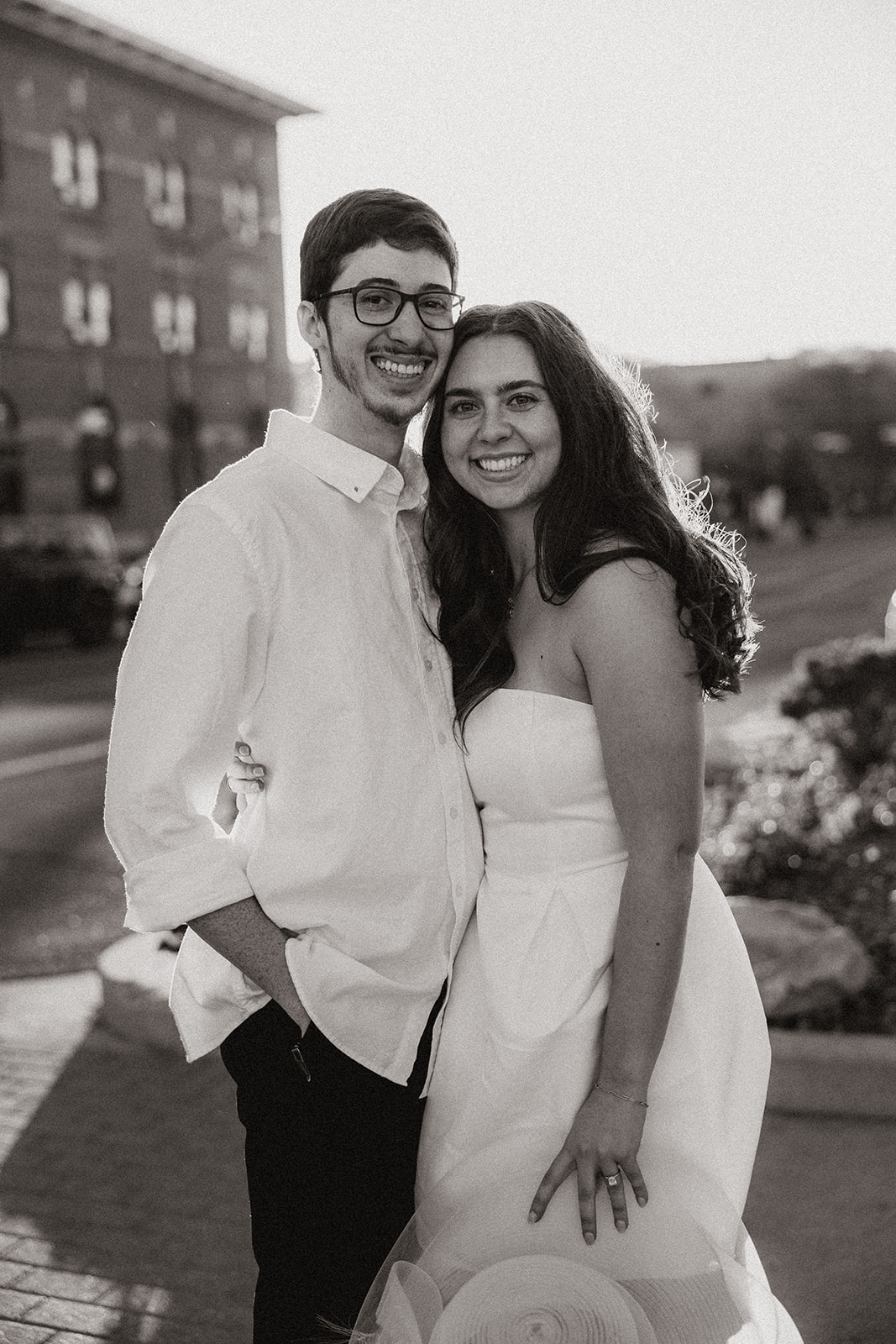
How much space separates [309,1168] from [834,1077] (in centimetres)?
238

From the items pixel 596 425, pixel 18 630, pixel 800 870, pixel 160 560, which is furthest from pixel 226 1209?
pixel 18 630

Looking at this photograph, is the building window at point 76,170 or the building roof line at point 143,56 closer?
the building roof line at point 143,56

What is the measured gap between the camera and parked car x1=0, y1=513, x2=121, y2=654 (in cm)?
2091

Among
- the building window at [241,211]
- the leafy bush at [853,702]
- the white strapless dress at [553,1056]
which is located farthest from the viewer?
the building window at [241,211]

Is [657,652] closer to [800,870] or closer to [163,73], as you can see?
[800,870]

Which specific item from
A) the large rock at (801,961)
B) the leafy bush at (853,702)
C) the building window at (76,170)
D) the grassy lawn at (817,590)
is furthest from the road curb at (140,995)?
the building window at (76,170)

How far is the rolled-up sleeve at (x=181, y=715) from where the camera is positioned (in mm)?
2217

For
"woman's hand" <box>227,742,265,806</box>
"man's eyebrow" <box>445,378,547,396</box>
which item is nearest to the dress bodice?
"woman's hand" <box>227,742,265,806</box>

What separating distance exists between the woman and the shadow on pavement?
1234mm

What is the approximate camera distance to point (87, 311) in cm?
3241

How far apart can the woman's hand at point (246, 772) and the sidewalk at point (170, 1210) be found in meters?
1.50

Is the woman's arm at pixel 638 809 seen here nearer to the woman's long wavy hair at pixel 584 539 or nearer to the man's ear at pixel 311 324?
the woman's long wavy hair at pixel 584 539

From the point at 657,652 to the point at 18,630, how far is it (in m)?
20.0

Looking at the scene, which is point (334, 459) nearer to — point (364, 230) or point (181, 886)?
point (364, 230)
